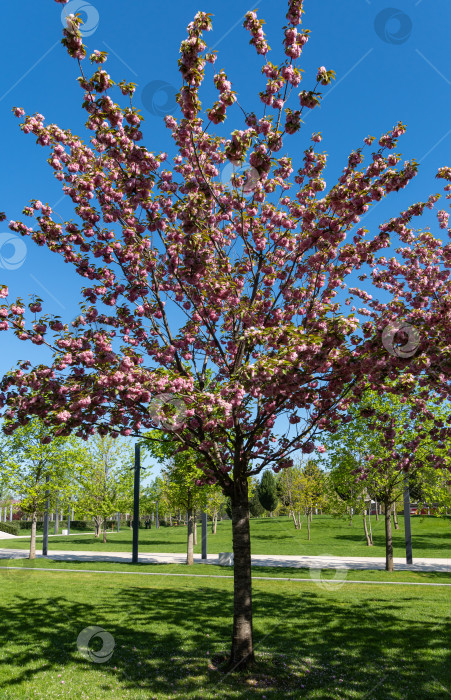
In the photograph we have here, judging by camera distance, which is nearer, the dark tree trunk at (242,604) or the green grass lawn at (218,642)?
the green grass lawn at (218,642)

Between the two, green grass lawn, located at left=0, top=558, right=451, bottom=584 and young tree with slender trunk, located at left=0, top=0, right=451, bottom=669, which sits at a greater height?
young tree with slender trunk, located at left=0, top=0, right=451, bottom=669

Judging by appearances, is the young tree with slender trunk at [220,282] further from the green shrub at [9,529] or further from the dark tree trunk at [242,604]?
the green shrub at [9,529]

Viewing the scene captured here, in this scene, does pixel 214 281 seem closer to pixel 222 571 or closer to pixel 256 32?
pixel 256 32

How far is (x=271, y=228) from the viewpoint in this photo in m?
7.79

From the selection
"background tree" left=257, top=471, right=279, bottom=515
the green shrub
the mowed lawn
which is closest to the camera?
the mowed lawn

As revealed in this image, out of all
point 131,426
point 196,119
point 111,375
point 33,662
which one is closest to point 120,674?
point 33,662

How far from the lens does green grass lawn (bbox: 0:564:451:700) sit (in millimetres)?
6402

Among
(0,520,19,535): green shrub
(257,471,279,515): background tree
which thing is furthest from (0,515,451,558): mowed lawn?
(0,520,19,535): green shrub

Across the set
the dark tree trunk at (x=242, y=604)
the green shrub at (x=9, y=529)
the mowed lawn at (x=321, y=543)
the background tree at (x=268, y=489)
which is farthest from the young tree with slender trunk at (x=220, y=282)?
the background tree at (x=268, y=489)

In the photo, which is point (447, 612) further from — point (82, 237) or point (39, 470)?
point (39, 470)

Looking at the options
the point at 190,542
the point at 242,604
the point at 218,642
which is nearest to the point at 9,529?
the point at 190,542

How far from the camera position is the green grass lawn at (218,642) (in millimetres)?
6402

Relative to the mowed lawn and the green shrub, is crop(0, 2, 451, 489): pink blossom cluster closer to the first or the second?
the mowed lawn

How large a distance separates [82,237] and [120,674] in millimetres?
6815
